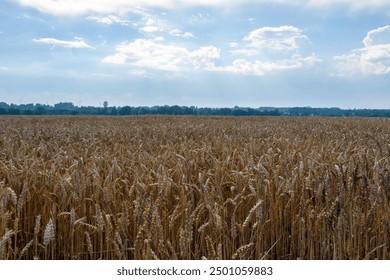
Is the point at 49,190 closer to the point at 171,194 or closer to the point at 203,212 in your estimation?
the point at 171,194

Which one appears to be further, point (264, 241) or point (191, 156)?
point (191, 156)

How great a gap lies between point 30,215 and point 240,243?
6.30 ft

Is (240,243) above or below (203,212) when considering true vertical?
below

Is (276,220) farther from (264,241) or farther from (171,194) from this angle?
(171,194)

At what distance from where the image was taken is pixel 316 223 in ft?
9.34

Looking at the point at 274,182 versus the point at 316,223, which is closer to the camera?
the point at 316,223

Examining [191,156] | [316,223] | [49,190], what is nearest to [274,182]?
[316,223]

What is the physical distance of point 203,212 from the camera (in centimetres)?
310

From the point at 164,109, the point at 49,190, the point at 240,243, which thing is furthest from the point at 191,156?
the point at 164,109

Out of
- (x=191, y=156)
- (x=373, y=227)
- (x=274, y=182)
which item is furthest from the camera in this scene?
(x=191, y=156)

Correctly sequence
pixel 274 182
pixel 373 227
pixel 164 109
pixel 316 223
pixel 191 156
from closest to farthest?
1. pixel 316 223
2. pixel 373 227
3. pixel 274 182
4. pixel 191 156
5. pixel 164 109
